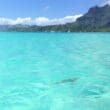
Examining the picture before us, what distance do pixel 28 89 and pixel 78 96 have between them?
3061 mm

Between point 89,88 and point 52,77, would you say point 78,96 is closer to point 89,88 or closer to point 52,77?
point 89,88

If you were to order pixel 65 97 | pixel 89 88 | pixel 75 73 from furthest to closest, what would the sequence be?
pixel 75 73, pixel 89 88, pixel 65 97

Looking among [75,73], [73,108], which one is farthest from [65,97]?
[75,73]

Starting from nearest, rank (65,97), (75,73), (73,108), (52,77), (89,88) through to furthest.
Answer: (73,108) → (65,97) → (89,88) → (52,77) → (75,73)

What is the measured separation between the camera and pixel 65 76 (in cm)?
1911

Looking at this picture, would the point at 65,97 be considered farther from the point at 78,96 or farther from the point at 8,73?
the point at 8,73

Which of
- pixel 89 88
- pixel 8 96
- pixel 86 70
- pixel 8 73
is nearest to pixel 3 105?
pixel 8 96

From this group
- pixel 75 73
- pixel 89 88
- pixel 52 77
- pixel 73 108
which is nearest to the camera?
pixel 73 108

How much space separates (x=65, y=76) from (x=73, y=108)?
23.1 ft

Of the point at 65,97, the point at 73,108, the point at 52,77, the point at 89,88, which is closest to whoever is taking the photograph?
the point at 73,108

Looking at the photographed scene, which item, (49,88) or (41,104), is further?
(49,88)

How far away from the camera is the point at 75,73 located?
66.2 ft

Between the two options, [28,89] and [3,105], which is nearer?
[3,105]

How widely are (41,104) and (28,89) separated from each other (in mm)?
2912
